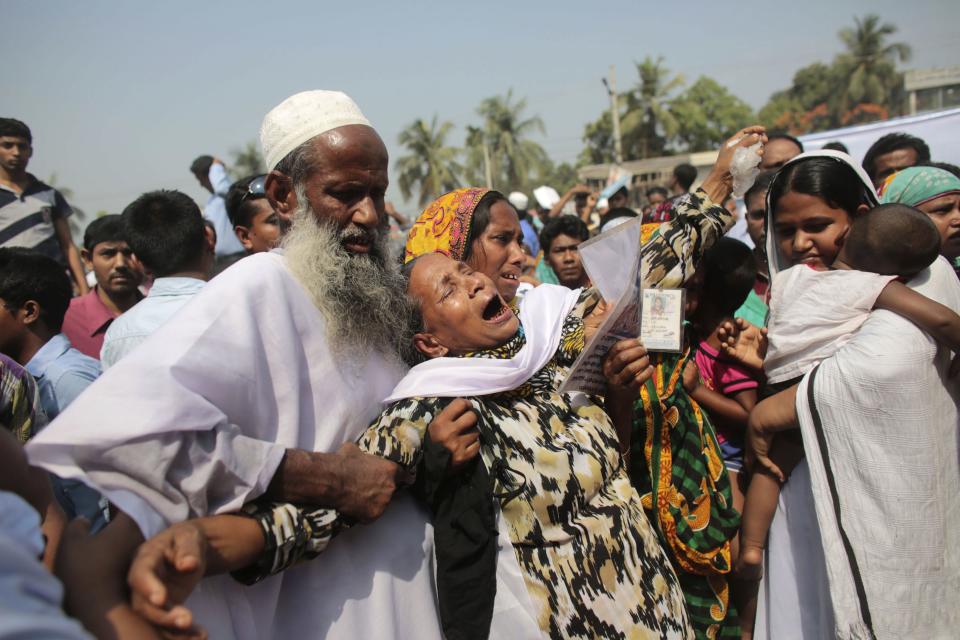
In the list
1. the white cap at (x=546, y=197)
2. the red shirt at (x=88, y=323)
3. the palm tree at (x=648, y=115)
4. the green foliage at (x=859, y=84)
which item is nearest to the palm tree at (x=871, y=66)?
the green foliage at (x=859, y=84)

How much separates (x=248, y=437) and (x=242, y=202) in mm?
3072

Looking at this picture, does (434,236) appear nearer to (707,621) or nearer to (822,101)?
(707,621)

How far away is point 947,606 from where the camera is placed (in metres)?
2.40

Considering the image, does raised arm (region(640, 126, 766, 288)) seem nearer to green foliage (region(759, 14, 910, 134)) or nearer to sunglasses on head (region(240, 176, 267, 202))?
sunglasses on head (region(240, 176, 267, 202))

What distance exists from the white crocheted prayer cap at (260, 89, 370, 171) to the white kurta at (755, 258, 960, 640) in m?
1.95

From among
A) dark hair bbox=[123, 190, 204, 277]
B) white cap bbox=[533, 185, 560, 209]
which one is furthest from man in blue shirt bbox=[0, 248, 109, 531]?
white cap bbox=[533, 185, 560, 209]

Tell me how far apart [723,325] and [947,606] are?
50.9 inches

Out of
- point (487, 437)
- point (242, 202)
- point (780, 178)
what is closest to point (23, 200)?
point (242, 202)

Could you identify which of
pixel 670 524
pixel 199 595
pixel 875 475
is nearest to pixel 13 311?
pixel 199 595

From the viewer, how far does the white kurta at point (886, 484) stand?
2.33 metres

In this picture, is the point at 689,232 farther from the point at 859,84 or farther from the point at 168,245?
the point at 859,84

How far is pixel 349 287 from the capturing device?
2.05 metres

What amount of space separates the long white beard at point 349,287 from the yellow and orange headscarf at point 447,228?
659 millimetres

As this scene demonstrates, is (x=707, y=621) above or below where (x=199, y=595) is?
below
